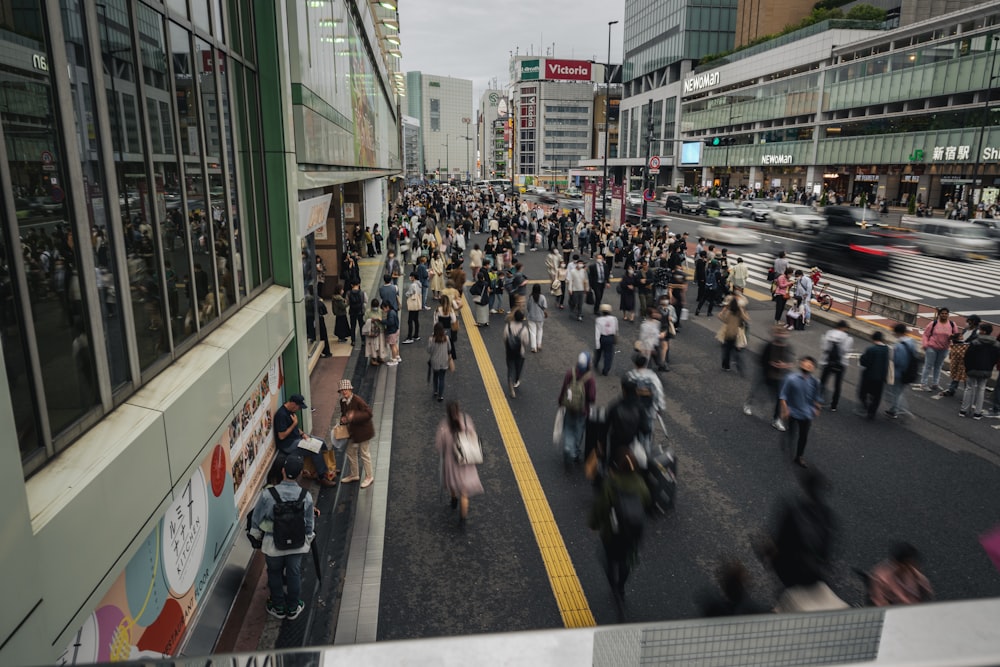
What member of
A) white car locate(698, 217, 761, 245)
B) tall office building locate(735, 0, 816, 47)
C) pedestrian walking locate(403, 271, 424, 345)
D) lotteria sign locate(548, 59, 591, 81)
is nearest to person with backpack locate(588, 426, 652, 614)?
pedestrian walking locate(403, 271, 424, 345)

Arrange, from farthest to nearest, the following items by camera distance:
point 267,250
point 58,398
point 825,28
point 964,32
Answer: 1. point 825,28
2. point 964,32
3. point 267,250
4. point 58,398

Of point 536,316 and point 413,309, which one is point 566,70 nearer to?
point 413,309

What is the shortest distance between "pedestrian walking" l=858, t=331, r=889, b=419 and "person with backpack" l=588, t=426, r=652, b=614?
6214 millimetres

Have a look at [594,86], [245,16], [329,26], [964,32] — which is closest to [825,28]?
[964,32]

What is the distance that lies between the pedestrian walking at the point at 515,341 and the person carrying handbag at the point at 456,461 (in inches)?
171

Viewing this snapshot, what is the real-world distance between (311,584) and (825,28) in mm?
63864

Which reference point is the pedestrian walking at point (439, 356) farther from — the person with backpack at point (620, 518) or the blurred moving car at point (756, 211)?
the blurred moving car at point (756, 211)

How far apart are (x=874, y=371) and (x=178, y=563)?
9.97 m

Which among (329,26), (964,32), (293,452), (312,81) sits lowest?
(293,452)

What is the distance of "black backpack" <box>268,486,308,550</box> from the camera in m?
5.55

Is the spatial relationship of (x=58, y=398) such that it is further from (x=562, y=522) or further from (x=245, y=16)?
(x=245, y=16)

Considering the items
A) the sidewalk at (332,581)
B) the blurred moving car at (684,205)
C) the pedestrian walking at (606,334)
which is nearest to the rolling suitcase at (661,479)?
the sidewalk at (332,581)

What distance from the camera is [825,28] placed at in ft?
180

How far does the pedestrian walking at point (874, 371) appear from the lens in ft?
32.9
